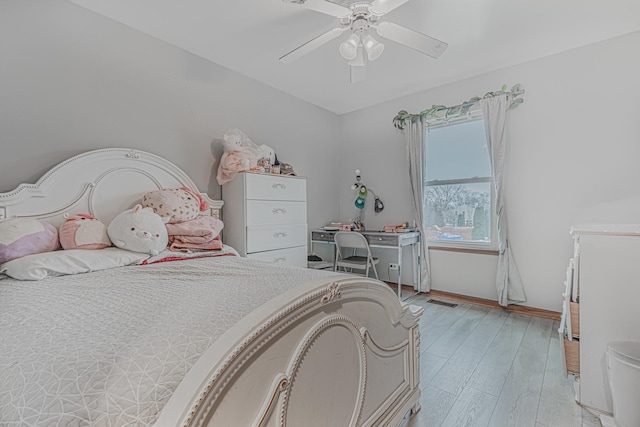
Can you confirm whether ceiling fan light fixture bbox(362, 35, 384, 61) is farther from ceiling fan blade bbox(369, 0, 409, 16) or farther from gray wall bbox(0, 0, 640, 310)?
gray wall bbox(0, 0, 640, 310)

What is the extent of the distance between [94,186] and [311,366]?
1.92 m

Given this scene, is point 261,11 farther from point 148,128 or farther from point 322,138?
point 322,138

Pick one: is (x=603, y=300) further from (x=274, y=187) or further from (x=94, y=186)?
(x=94, y=186)

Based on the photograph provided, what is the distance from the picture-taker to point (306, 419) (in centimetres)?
77

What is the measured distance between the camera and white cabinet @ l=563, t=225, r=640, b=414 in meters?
1.30

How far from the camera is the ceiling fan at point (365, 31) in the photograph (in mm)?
1562

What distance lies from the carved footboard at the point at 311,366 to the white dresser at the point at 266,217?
1.47 meters

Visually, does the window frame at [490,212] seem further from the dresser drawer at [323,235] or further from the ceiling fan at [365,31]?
the ceiling fan at [365,31]

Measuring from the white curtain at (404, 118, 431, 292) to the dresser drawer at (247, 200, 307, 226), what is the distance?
134cm

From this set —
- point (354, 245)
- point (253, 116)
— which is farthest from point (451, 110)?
point (253, 116)

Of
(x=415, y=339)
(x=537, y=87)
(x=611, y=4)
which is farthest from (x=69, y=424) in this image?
(x=537, y=87)

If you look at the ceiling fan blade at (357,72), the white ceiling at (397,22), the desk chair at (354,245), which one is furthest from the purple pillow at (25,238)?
the desk chair at (354,245)

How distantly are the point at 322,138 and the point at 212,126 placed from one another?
1.58m

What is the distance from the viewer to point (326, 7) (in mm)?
1560
